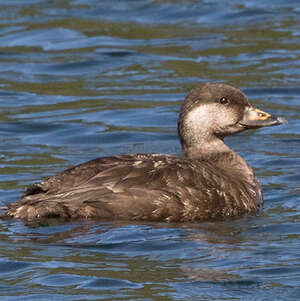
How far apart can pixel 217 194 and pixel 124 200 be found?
0.75 metres

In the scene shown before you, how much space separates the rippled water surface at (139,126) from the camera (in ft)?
21.3

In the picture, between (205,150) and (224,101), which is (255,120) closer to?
(224,101)

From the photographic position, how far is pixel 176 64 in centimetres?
1414

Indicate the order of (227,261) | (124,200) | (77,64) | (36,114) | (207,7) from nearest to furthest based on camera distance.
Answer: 1. (227,261)
2. (124,200)
3. (36,114)
4. (77,64)
5. (207,7)

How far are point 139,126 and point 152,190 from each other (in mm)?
4267

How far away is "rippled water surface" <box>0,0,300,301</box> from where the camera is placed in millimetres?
6480

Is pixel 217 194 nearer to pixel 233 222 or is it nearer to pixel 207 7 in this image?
pixel 233 222

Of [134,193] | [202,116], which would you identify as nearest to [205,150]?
[202,116]

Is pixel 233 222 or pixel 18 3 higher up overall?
pixel 18 3

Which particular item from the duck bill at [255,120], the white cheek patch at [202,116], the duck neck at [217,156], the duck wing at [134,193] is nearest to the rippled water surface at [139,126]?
the duck wing at [134,193]

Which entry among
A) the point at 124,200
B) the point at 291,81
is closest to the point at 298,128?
the point at 291,81

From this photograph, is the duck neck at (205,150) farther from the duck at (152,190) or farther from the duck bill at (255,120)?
the duck bill at (255,120)

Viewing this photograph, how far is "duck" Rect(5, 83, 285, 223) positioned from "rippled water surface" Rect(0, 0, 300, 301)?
0.35 ft

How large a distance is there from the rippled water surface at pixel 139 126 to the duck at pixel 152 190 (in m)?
0.11
